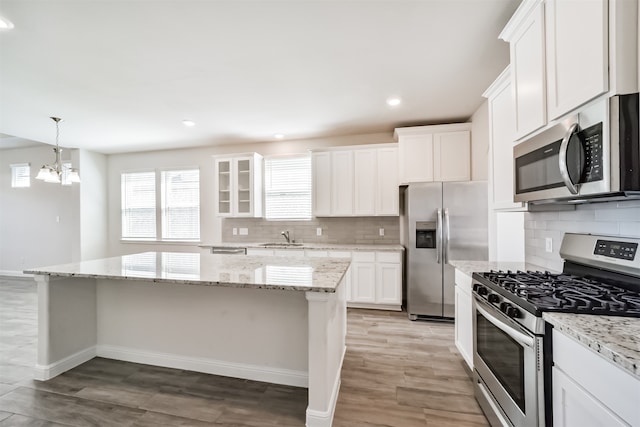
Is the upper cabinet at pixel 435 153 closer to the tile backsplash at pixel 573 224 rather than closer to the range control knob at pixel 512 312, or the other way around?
the tile backsplash at pixel 573 224

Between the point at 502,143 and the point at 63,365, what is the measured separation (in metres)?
4.20

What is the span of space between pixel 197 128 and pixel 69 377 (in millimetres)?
3363

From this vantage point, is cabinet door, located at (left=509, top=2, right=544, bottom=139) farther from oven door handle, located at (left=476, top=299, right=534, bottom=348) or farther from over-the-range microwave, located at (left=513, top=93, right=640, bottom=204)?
oven door handle, located at (left=476, top=299, right=534, bottom=348)

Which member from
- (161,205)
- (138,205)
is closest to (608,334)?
(161,205)

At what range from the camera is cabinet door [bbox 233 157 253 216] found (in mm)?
4684

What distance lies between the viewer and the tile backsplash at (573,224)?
4.58ft

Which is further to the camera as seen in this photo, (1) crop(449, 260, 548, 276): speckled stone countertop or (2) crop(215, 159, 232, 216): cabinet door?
(2) crop(215, 159, 232, 216): cabinet door

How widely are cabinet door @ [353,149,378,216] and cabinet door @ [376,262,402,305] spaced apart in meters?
0.86

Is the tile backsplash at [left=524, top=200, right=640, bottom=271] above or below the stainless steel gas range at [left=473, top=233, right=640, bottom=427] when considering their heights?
above

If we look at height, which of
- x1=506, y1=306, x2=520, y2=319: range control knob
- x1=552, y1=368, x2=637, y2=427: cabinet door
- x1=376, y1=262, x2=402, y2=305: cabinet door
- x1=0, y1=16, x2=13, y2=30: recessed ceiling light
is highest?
x1=0, y1=16, x2=13, y2=30: recessed ceiling light

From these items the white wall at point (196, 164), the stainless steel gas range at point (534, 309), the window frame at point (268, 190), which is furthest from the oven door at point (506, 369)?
the white wall at point (196, 164)

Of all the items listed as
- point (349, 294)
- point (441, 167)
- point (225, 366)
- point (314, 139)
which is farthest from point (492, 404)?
point (314, 139)

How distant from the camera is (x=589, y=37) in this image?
1.20 m

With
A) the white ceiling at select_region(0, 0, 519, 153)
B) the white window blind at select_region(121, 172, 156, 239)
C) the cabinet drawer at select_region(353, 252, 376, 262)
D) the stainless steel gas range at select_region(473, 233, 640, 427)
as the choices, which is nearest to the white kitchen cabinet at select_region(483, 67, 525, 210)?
the white ceiling at select_region(0, 0, 519, 153)
